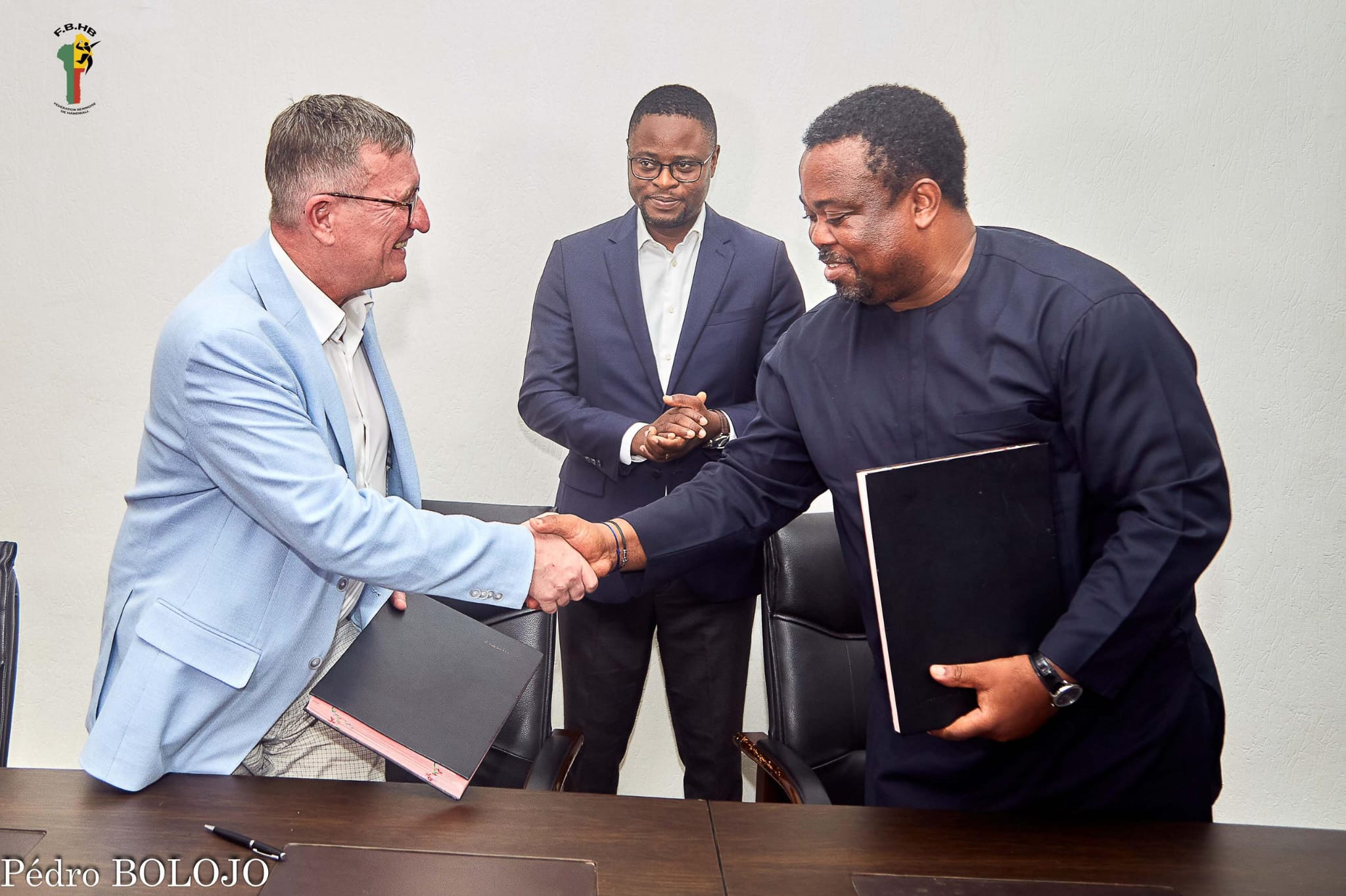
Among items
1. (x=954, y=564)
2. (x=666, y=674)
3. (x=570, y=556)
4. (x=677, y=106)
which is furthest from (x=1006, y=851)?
(x=677, y=106)

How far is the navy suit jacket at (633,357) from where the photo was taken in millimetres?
2875

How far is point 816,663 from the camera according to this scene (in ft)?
7.92

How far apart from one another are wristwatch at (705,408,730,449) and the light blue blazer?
975 millimetres

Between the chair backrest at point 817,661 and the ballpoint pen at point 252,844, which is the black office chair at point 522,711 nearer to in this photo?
the chair backrest at point 817,661

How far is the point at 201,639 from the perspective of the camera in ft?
5.81

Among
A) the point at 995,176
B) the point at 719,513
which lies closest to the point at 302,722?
the point at 719,513

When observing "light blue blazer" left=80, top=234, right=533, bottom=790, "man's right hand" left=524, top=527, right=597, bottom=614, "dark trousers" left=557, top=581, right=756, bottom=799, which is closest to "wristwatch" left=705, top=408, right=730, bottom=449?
"dark trousers" left=557, top=581, right=756, bottom=799

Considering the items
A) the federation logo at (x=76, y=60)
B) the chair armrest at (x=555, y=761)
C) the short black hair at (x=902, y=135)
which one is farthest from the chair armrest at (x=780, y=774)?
the federation logo at (x=76, y=60)

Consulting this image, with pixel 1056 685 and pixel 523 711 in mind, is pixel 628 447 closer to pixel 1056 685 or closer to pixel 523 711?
pixel 523 711

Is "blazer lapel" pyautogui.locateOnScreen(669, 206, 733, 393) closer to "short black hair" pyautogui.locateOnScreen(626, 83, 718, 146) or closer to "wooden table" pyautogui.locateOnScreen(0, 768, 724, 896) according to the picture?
"short black hair" pyautogui.locateOnScreen(626, 83, 718, 146)

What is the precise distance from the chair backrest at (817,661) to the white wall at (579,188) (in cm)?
147

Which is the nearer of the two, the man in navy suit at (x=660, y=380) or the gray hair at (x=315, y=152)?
the gray hair at (x=315, y=152)

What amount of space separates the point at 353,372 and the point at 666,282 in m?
1.14

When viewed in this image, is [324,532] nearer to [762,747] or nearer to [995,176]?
[762,747]
